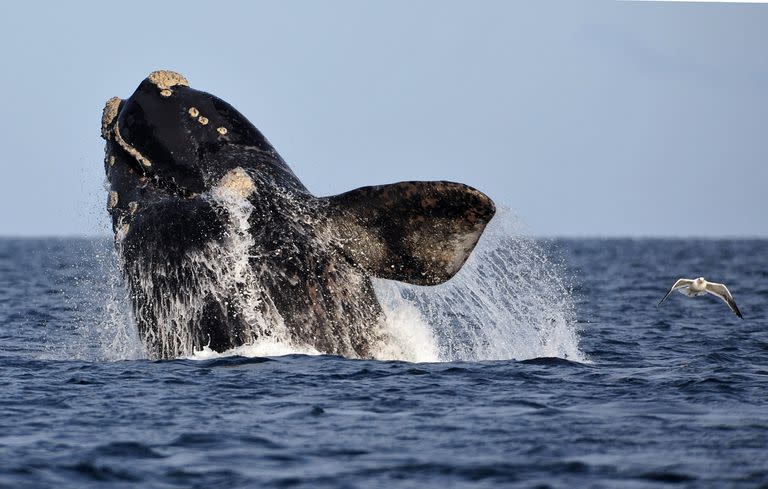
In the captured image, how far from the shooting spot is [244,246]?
1312cm

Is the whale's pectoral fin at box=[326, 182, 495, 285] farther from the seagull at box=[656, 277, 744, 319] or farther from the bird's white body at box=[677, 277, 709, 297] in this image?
the bird's white body at box=[677, 277, 709, 297]

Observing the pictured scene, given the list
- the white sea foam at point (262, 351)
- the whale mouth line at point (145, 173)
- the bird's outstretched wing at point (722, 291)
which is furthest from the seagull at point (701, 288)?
the whale mouth line at point (145, 173)

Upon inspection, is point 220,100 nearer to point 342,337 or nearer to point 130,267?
point 130,267

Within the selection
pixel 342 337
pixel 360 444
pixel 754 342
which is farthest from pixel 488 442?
pixel 754 342

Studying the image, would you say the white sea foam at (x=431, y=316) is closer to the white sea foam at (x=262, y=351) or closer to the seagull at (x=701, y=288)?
the white sea foam at (x=262, y=351)

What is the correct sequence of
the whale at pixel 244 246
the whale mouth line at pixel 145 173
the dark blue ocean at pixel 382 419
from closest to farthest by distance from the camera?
the dark blue ocean at pixel 382 419, the whale at pixel 244 246, the whale mouth line at pixel 145 173

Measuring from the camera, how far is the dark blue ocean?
927 cm

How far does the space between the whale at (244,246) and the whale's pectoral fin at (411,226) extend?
0.5 inches

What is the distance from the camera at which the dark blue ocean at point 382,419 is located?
9273mm

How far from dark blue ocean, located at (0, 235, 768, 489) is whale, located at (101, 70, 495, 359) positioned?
1.29 feet

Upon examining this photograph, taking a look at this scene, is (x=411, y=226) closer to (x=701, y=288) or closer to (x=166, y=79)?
(x=166, y=79)

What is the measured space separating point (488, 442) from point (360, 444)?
100cm

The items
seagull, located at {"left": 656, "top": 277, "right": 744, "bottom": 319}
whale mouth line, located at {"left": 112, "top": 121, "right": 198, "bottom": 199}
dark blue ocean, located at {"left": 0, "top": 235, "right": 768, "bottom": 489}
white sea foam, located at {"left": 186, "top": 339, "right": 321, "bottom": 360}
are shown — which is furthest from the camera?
seagull, located at {"left": 656, "top": 277, "right": 744, "bottom": 319}

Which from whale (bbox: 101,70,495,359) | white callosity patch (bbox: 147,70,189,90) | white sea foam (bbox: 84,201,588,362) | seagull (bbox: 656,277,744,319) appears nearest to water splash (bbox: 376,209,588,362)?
white sea foam (bbox: 84,201,588,362)
